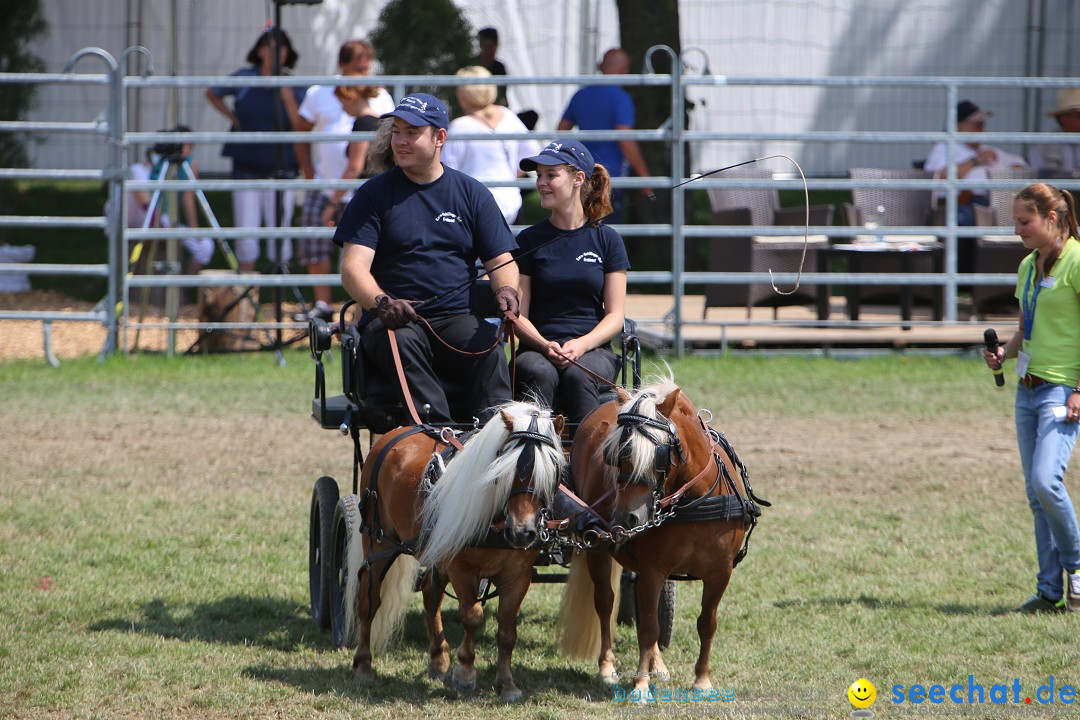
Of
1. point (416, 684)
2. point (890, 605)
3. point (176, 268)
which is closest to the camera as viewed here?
point (416, 684)

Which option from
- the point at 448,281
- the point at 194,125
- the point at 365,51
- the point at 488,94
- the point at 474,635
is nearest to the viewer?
the point at 474,635

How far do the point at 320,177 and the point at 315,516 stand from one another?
687 cm

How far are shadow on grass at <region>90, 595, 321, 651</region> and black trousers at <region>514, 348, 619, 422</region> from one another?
1.28 meters

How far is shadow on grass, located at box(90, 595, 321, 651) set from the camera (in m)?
5.08

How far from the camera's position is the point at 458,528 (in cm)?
398

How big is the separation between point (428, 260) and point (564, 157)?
696 millimetres

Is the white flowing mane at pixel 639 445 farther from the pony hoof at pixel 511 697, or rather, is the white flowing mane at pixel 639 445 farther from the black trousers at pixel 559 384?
the black trousers at pixel 559 384

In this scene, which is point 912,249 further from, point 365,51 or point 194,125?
point 194,125

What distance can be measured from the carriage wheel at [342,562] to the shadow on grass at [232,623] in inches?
6.2

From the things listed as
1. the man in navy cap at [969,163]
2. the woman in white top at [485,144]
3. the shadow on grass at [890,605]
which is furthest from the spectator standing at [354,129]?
the shadow on grass at [890,605]

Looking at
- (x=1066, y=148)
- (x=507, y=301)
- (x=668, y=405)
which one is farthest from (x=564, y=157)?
(x=1066, y=148)

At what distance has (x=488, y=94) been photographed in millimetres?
10617

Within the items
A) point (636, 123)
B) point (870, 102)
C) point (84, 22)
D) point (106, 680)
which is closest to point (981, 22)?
point (870, 102)

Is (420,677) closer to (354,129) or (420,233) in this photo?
(420,233)
